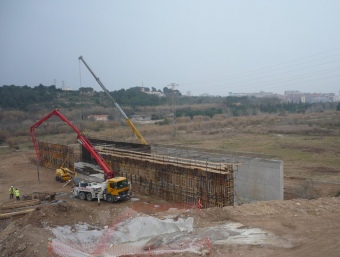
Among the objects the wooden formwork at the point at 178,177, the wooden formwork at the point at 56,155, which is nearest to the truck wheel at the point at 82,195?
the wooden formwork at the point at 178,177

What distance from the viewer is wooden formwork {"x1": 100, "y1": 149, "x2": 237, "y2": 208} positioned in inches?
679

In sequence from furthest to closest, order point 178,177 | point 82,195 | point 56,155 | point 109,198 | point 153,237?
point 56,155 < point 82,195 < point 109,198 < point 178,177 < point 153,237

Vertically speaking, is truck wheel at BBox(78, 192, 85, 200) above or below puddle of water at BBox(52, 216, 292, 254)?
below

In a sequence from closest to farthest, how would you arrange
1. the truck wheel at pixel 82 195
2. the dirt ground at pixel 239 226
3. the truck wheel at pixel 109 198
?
the dirt ground at pixel 239 226
the truck wheel at pixel 109 198
the truck wheel at pixel 82 195

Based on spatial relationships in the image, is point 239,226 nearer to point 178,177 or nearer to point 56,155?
point 178,177

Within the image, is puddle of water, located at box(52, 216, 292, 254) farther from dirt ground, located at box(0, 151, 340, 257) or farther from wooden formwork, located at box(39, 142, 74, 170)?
wooden formwork, located at box(39, 142, 74, 170)

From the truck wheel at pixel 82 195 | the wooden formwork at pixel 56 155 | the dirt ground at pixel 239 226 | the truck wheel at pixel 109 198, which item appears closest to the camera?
the dirt ground at pixel 239 226

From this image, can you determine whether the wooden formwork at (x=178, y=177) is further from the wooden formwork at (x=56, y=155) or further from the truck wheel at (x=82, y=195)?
the wooden formwork at (x=56, y=155)

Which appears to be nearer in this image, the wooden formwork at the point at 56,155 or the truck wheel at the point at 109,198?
the truck wheel at the point at 109,198

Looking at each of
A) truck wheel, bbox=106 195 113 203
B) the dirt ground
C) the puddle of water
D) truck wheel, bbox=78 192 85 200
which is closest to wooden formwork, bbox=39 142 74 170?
truck wheel, bbox=78 192 85 200

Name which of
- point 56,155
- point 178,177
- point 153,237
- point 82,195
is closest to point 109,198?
point 82,195

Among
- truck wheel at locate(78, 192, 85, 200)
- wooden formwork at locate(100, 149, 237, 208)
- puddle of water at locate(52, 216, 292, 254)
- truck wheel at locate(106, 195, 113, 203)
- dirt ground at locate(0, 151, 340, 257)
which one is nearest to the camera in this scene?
dirt ground at locate(0, 151, 340, 257)

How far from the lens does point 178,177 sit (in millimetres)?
19891

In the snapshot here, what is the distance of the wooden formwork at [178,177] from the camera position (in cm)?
1725
